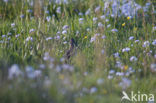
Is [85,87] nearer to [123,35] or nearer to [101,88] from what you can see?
[101,88]

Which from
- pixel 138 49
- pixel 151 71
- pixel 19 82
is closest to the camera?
pixel 19 82

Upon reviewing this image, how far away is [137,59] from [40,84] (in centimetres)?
164

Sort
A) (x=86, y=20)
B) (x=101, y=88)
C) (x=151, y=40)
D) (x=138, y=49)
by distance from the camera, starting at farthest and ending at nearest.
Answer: (x=86, y=20)
(x=151, y=40)
(x=138, y=49)
(x=101, y=88)

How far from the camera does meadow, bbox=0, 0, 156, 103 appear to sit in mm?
2137

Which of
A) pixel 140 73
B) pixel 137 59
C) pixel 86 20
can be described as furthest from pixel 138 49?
pixel 86 20

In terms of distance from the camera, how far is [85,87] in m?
2.36

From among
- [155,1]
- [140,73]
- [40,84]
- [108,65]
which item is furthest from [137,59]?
[155,1]

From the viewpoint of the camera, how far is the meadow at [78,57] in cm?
214

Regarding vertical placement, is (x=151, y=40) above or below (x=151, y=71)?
above

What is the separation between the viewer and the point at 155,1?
18.2 feet

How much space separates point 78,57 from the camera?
289 centimetres

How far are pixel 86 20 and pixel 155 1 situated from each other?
1.74 m

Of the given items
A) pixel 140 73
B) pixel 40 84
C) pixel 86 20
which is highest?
pixel 86 20

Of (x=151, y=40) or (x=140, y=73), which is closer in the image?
(x=140, y=73)
